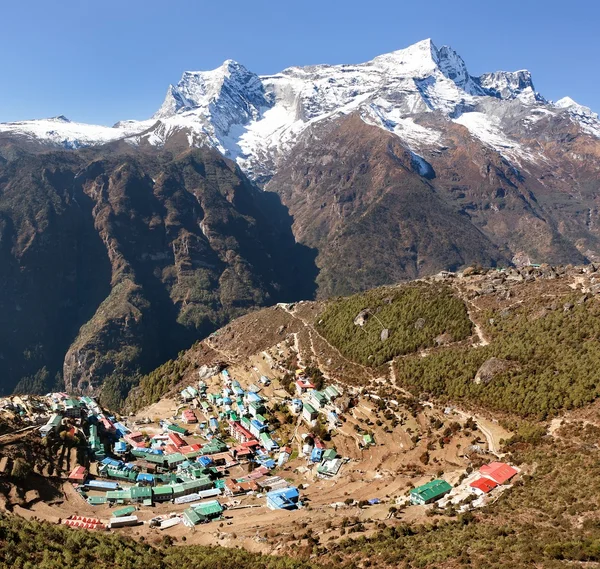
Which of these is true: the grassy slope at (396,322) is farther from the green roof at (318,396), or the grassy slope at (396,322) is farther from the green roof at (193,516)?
the green roof at (193,516)

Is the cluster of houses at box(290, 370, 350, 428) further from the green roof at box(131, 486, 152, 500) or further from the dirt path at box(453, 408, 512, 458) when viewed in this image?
the green roof at box(131, 486, 152, 500)

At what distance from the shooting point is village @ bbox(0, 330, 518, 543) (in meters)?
53.8

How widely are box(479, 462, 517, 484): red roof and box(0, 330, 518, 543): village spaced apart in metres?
A: 0.14

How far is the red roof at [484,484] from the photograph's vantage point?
50.2m

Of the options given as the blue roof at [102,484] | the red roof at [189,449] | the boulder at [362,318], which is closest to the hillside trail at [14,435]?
the blue roof at [102,484]

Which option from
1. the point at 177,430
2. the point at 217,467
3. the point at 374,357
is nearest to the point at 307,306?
the point at 374,357

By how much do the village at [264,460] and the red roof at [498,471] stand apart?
5.5 inches

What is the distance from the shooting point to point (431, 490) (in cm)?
5241

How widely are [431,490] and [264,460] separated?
94.8 ft

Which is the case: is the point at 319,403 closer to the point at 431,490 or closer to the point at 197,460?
the point at 197,460

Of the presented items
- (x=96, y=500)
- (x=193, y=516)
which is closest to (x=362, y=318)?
(x=193, y=516)

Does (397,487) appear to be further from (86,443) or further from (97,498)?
(86,443)

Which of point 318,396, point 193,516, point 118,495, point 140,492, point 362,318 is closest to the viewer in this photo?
point 193,516

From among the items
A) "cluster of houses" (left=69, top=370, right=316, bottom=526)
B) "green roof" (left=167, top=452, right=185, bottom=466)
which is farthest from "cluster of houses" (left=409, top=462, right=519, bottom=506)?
"green roof" (left=167, top=452, right=185, bottom=466)
